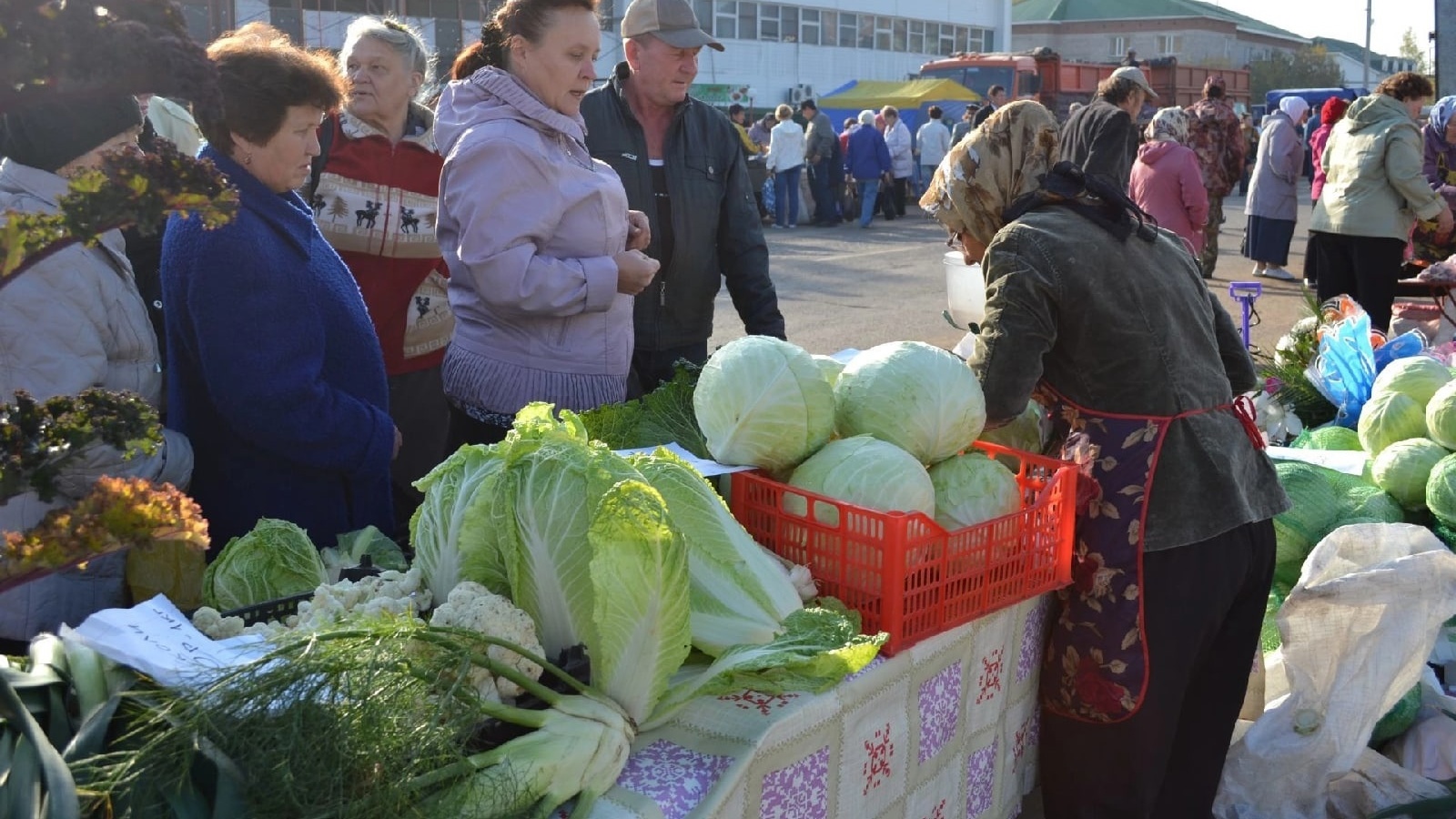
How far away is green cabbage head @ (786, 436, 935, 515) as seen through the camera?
218 centimetres

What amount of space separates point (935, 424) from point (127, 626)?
1447 mm

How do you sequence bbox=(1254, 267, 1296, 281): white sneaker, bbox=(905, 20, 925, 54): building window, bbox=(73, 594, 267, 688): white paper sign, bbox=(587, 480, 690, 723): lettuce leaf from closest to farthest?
1. bbox=(73, 594, 267, 688): white paper sign
2. bbox=(587, 480, 690, 723): lettuce leaf
3. bbox=(1254, 267, 1296, 281): white sneaker
4. bbox=(905, 20, 925, 54): building window

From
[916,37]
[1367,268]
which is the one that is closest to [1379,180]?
[1367,268]

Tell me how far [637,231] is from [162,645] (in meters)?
1.85

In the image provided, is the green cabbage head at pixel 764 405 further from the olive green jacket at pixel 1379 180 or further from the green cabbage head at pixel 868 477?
the olive green jacket at pixel 1379 180

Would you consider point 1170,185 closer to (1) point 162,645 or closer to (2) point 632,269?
(2) point 632,269

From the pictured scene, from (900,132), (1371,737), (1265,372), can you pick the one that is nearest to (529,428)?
(1371,737)

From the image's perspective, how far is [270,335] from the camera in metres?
2.36

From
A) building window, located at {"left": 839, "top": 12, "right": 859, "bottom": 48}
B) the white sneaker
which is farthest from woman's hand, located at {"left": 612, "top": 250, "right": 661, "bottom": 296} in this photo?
building window, located at {"left": 839, "top": 12, "right": 859, "bottom": 48}

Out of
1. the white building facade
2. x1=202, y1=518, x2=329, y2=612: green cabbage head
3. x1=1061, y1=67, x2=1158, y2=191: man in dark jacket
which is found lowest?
x1=202, y1=518, x2=329, y2=612: green cabbage head

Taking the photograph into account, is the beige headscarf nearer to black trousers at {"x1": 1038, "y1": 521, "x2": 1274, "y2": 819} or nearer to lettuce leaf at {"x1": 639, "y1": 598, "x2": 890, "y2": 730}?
black trousers at {"x1": 1038, "y1": 521, "x2": 1274, "y2": 819}

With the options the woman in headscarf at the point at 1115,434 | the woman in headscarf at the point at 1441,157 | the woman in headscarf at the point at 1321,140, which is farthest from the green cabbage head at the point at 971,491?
the woman in headscarf at the point at 1321,140

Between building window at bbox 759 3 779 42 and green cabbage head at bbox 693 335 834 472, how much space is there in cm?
3617

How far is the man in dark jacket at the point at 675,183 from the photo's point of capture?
3621 mm
